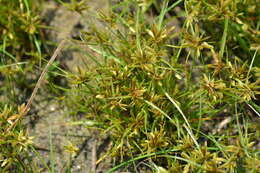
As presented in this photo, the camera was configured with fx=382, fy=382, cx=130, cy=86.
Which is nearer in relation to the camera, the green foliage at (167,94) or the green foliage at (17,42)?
the green foliage at (167,94)

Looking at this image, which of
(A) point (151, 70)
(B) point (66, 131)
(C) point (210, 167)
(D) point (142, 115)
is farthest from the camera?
(B) point (66, 131)

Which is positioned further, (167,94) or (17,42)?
(17,42)

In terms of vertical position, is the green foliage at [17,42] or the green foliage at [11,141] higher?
the green foliage at [17,42]

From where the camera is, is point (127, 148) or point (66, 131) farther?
point (66, 131)

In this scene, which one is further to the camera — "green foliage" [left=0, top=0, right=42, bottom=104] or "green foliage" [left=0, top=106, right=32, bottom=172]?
"green foliage" [left=0, top=0, right=42, bottom=104]

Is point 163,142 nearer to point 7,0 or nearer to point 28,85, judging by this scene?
point 28,85

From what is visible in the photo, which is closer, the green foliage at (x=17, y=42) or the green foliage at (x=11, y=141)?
the green foliage at (x=11, y=141)

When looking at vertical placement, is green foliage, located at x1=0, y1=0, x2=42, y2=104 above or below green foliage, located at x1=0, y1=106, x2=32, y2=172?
above

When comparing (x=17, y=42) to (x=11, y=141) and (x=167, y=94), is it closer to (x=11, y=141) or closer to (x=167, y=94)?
(x=11, y=141)

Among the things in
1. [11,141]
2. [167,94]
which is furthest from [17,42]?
[167,94]

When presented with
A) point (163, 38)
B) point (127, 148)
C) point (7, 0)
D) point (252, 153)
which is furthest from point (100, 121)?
point (7, 0)

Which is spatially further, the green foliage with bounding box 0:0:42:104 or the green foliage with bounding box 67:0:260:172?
the green foliage with bounding box 0:0:42:104
